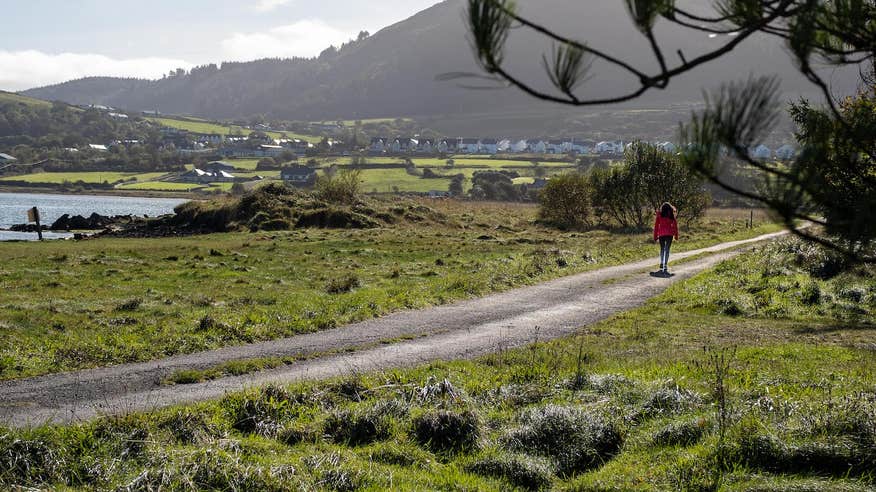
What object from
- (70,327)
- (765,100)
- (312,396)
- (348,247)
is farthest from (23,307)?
(348,247)

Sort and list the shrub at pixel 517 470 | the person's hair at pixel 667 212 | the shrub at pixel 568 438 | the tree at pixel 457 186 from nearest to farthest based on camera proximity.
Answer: the shrub at pixel 517 470 → the shrub at pixel 568 438 → the person's hair at pixel 667 212 → the tree at pixel 457 186

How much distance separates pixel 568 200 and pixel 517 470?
5311cm

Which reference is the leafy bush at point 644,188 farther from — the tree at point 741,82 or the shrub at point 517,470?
the tree at point 741,82

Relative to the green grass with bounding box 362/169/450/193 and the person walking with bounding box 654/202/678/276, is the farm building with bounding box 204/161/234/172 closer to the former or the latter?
the green grass with bounding box 362/169/450/193

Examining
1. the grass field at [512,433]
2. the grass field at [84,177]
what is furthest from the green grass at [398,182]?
the grass field at [512,433]

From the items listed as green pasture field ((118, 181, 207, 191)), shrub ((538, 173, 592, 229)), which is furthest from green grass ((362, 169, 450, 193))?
shrub ((538, 173, 592, 229))

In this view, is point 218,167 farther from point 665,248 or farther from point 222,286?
point 665,248

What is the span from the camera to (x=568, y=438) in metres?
8.26

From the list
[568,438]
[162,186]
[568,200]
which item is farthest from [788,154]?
[162,186]

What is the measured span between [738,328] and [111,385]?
12.1m

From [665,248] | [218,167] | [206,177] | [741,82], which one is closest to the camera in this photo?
[741,82]

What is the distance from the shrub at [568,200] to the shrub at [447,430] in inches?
1987

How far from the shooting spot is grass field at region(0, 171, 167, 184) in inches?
5594

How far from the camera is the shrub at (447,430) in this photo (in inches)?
323
